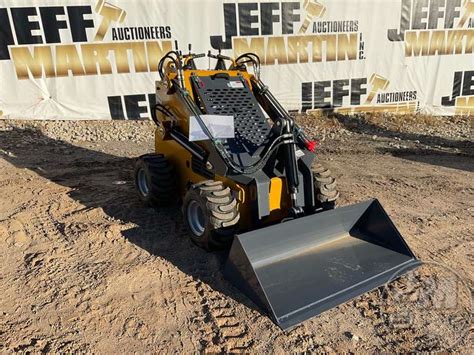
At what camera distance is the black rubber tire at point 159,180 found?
482 centimetres

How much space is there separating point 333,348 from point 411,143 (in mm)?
7579

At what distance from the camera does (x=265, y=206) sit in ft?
12.4

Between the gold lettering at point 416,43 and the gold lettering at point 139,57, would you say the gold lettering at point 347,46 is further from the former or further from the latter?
the gold lettering at point 139,57

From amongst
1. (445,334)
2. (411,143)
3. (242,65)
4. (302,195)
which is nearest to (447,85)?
(411,143)

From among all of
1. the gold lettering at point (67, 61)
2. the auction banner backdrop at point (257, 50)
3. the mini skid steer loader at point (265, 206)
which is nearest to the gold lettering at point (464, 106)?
the auction banner backdrop at point (257, 50)

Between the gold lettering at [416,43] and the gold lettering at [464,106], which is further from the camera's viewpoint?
the gold lettering at [464,106]

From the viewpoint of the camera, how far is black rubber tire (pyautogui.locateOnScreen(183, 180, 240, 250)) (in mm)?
3695

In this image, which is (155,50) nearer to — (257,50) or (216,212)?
(257,50)

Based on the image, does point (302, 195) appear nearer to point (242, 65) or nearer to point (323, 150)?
point (242, 65)

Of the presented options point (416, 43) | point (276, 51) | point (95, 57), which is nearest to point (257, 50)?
point (276, 51)

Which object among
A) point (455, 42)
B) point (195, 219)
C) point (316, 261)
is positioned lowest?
point (316, 261)

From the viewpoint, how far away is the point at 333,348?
2850 millimetres

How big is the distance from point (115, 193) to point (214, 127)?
223 centimetres

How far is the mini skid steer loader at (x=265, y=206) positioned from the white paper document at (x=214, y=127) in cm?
2
